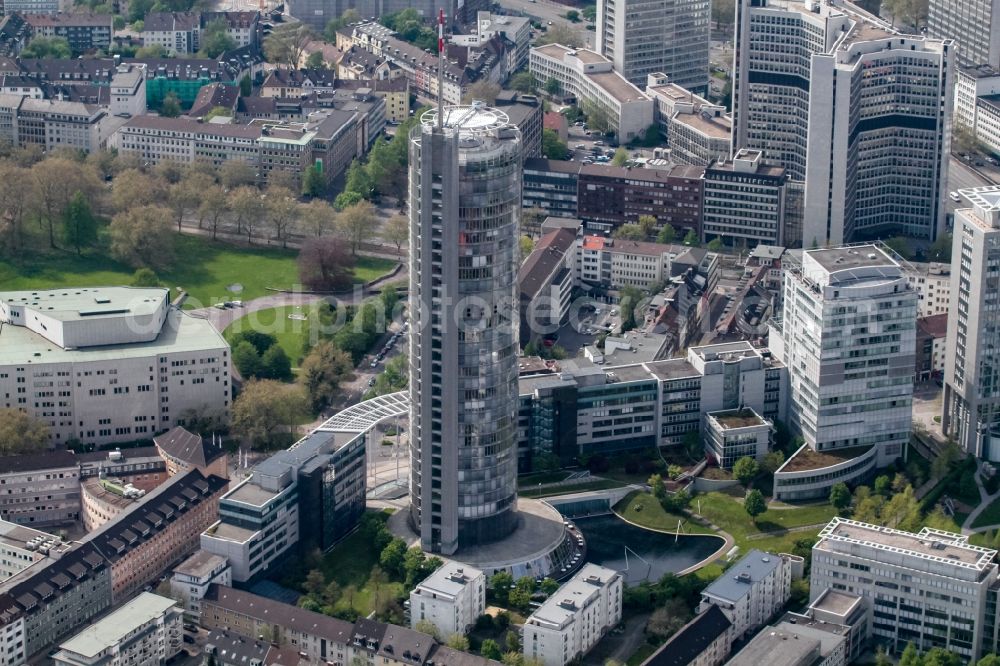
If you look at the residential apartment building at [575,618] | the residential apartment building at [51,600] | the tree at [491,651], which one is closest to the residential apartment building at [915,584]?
the residential apartment building at [575,618]

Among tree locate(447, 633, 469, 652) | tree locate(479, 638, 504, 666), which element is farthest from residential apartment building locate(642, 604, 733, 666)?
tree locate(447, 633, 469, 652)

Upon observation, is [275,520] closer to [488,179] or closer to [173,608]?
[173,608]

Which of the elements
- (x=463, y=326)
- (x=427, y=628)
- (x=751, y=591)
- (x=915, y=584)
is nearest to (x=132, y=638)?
(x=427, y=628)

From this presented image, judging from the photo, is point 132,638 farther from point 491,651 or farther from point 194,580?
point 491,651

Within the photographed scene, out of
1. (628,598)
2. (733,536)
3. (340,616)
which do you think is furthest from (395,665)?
(733,536)

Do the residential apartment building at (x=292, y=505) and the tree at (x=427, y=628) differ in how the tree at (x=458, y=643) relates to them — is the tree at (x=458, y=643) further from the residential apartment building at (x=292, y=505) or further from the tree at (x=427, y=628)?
the residential apartment building at (x=292, y=505)

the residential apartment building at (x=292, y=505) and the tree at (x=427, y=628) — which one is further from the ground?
the residential apartment building at (x=292, y=505)
